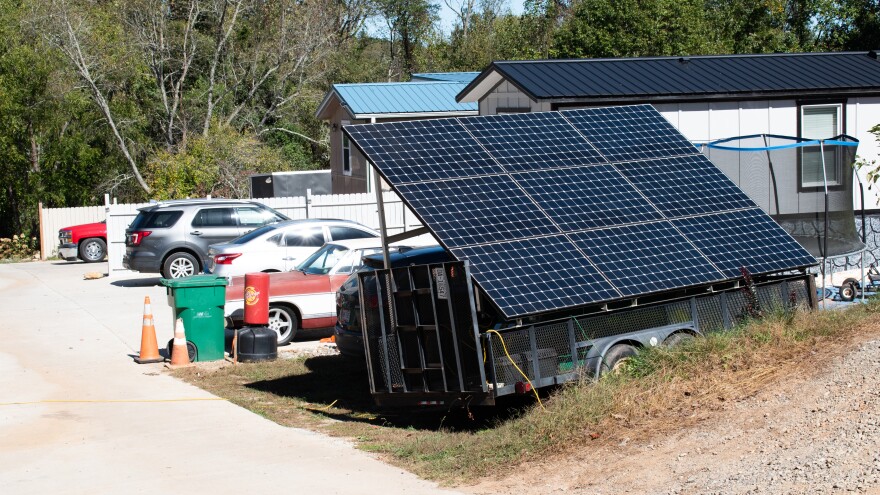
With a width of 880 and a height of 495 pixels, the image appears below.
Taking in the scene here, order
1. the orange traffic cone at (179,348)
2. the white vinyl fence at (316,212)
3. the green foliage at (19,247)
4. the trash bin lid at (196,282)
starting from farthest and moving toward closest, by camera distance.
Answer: the green foliage at (19,247) < the white vinyl fence at (316,212) < the trash bin lid at (196,282) < the orange traffic cone at (179,348)

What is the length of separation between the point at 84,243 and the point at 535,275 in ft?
76.5

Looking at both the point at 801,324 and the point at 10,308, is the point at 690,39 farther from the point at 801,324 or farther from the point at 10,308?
the point at 801,324

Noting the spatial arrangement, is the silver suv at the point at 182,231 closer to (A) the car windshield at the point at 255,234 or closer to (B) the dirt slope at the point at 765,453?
(A) the car windshield at the point at 255,234

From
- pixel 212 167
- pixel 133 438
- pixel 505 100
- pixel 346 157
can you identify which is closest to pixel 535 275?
pixel 133 438

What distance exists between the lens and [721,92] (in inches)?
744

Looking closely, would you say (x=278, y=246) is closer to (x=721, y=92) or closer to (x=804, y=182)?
(x=721, y=92)

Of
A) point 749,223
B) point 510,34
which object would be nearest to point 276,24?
point 510,34

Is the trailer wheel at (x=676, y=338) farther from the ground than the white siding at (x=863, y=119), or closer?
closer

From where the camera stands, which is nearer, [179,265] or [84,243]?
[179,265]

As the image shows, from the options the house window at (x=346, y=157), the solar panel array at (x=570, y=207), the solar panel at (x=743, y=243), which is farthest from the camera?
the house window at (x=346, y=157)

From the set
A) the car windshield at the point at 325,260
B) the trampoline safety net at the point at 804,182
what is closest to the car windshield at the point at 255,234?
the car windshield at the point at 325,260

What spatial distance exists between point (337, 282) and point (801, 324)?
7.28 m

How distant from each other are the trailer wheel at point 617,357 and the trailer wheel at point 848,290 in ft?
21.6

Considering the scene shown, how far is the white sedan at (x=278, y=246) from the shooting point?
1812 centimetres
